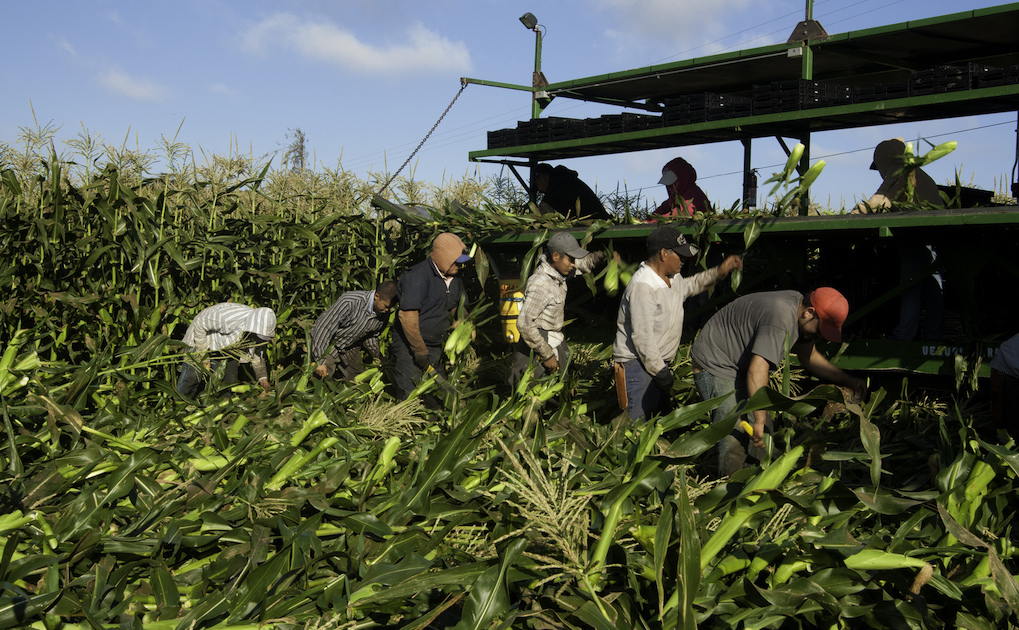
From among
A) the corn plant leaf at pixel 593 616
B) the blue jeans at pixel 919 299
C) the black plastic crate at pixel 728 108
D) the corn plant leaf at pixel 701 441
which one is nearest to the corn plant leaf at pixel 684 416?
the corn plant leaf at pixel 701 441

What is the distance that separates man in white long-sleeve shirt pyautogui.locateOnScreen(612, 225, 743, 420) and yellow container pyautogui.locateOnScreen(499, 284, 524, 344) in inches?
67.2

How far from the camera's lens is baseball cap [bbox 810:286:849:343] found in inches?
159

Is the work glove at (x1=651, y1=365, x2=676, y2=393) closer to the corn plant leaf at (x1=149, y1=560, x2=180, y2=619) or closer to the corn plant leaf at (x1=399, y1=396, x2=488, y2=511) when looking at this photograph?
the corn plant leaf at (x1=399, y1=396, x2=488, y2=511)

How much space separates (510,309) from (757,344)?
283cm

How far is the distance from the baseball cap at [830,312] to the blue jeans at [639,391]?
122 cm

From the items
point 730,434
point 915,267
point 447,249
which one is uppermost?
point 447,249

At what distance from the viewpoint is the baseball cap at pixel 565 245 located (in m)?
5.53

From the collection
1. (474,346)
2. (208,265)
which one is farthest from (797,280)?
(208,265)

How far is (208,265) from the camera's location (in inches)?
239

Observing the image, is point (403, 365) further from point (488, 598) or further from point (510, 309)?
point (488, 598)

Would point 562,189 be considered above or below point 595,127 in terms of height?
below

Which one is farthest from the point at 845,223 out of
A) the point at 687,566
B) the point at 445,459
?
the point at 687,566

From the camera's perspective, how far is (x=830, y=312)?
4043 millimetres

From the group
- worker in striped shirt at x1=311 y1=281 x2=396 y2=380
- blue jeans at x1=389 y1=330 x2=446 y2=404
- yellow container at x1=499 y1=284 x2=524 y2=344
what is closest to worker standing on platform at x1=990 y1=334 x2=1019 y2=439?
yellow container at x1=499 y1=284 x2=524 y2=344
